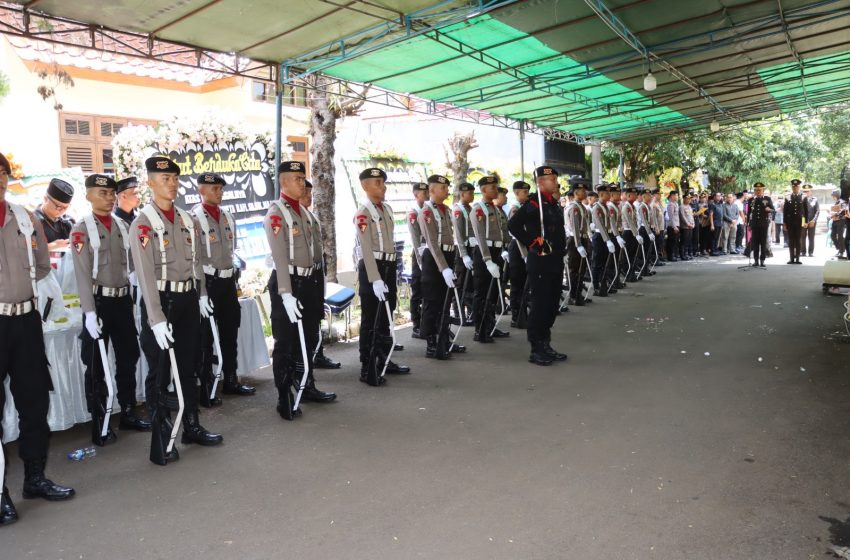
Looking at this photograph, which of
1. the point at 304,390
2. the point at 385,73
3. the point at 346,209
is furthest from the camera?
the point at 346,209

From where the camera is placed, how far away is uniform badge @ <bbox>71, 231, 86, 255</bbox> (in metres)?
4.47

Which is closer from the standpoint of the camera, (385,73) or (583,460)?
(583,460)

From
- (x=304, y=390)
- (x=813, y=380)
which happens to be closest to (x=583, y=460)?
(x=304, y=390)

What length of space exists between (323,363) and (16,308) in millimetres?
3356

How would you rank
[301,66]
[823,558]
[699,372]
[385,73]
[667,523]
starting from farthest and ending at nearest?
[385,73] → [301,66] → [699,372] → [667,523] → [823,558]

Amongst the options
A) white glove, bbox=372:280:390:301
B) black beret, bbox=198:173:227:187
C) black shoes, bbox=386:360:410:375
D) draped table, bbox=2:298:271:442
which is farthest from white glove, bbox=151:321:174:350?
black shoes, bbox=386:360:410:375

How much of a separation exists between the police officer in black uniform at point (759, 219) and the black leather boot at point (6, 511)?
1391 centimetres

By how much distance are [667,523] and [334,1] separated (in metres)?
5.34

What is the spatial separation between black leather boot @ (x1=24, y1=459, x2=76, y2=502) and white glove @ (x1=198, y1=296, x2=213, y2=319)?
5.41ft

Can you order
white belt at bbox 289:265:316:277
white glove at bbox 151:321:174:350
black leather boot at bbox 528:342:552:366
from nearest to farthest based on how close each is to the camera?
white glove at bbox 151:321:174:350, white belt at bbox 289:265:316:277, black leather boot at bbox 528:342:552:366

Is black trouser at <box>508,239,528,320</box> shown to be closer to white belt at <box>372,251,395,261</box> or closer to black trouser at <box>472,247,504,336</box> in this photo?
black trouser at <box>472,247,504,336</box>

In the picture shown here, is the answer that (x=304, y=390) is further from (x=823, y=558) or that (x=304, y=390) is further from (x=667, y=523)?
(x=823, y=558)

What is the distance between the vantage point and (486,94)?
11273 mm

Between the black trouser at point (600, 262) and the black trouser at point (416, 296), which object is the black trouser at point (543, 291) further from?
the black trouser at point (600, 262)
